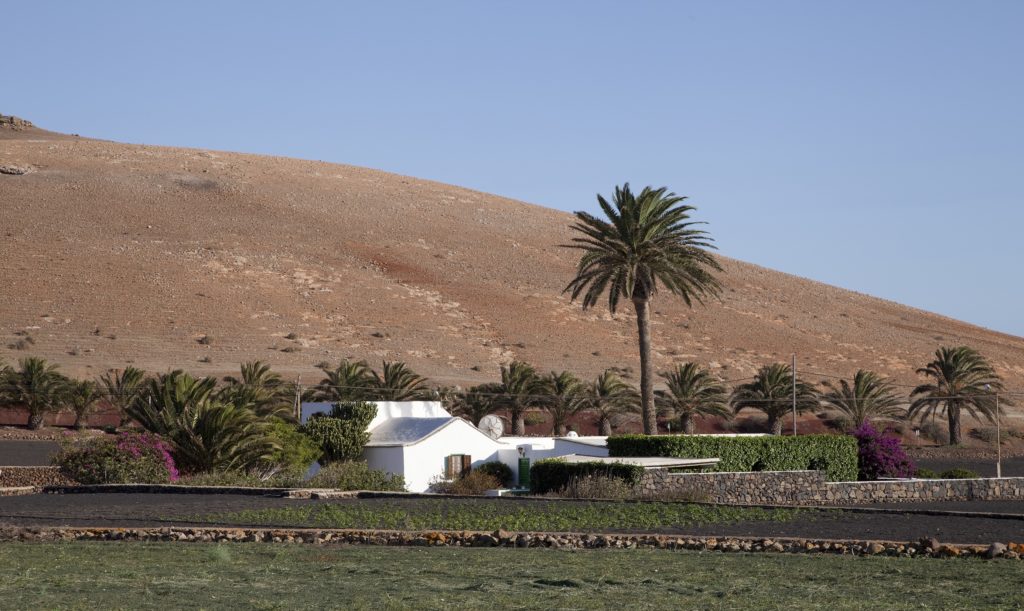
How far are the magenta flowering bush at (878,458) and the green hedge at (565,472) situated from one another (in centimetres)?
1596

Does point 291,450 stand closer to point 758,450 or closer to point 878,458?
point 758,450

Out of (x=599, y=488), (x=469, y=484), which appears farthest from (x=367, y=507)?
(x=469, y=484)

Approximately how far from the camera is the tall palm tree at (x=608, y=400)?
6134 centimetres

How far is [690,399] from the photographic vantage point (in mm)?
61312

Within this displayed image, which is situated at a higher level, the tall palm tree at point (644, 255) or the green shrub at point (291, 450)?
the tall palm tree at point (644, 255)

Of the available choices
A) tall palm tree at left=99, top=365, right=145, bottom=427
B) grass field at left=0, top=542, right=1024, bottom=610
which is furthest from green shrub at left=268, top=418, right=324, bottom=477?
tall palm tree at left=99, top=365, right=145, bottom=427

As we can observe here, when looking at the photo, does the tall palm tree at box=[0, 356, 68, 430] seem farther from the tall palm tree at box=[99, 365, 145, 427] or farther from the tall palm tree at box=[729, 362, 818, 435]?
the tall palm tree at box=[729, 362, 818, 435]

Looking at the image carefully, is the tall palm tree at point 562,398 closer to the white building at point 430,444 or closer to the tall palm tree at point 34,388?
the white building at point 430,444

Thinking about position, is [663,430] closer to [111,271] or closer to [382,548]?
[111,271]

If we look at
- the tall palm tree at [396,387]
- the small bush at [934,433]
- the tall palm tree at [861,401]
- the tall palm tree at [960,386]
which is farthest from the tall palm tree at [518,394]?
Answer: the small bush at [934,433]

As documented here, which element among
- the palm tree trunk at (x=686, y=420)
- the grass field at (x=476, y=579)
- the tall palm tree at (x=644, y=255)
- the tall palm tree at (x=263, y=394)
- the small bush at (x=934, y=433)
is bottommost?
the grass field at (x=476, y=579)

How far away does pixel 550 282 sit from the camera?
101m

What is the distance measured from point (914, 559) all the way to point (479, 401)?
4396 cm

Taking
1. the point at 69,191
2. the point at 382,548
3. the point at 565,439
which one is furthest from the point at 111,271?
the point at 382,548
